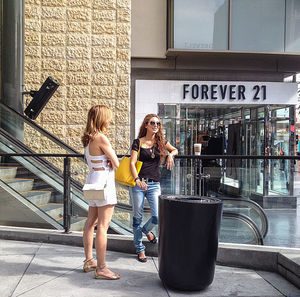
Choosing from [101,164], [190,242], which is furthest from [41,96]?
[190,242]

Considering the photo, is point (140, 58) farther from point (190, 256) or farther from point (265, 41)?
point (190, 256)

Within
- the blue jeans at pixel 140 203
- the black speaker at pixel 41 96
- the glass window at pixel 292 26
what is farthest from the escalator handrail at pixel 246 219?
the glass window at pixel 292 26

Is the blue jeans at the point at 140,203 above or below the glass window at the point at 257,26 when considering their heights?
below

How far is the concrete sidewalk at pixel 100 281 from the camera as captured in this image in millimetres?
3824

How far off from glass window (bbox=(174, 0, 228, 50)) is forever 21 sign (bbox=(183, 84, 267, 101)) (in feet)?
4.38

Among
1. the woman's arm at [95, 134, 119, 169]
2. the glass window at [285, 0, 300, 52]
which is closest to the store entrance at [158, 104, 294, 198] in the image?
the glass window at [285, 0, 300, 52]

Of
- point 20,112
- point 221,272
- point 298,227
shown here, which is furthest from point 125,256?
point 20,112

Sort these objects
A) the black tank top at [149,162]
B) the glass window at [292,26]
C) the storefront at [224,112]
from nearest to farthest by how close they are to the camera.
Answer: the black tank top at [149,162]
the glass window at [292,26]
the storefront at [224,112]

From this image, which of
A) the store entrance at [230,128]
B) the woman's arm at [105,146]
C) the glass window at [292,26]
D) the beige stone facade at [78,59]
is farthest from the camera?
the store entrance at [230,128]

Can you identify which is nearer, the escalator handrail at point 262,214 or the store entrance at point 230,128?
the escalator handrail at point 262,214

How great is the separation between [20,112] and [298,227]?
23.5 ft

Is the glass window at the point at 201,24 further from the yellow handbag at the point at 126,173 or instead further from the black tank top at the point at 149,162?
the yellow handbag at the point at 126,173

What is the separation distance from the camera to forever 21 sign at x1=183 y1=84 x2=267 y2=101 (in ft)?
41.8

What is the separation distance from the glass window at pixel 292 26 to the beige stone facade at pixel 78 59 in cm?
514
